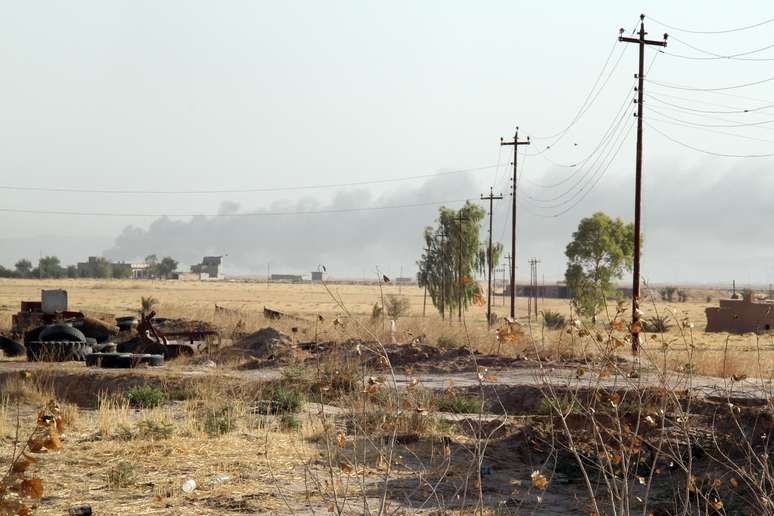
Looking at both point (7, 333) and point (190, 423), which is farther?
point (7, 333)

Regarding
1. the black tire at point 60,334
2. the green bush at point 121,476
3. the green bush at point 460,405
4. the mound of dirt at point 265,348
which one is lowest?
the green bush at point 121,476

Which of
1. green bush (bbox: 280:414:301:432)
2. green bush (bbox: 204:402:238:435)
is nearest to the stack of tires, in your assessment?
green bush (bbox: 204:402:238:435)

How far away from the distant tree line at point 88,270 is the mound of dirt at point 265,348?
133 metres

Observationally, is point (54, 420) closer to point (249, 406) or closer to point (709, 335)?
point (249, 406)

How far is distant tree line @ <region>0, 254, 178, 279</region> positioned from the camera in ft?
536

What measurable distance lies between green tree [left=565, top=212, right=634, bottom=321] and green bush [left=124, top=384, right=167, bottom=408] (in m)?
40.3

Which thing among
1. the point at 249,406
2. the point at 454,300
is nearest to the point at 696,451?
the point at 249,406

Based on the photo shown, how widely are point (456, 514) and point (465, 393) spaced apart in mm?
9424

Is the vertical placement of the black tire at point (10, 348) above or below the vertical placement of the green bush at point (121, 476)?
above

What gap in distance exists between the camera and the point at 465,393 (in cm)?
1898

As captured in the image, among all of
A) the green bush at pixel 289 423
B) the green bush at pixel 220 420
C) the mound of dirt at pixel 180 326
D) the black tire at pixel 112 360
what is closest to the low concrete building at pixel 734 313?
the mound of dirt at pixel 180 326

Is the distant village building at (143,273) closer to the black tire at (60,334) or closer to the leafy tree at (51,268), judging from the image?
the leafy tree at (51,268)

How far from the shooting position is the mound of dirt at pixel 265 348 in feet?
84.8

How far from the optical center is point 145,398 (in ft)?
56.5
